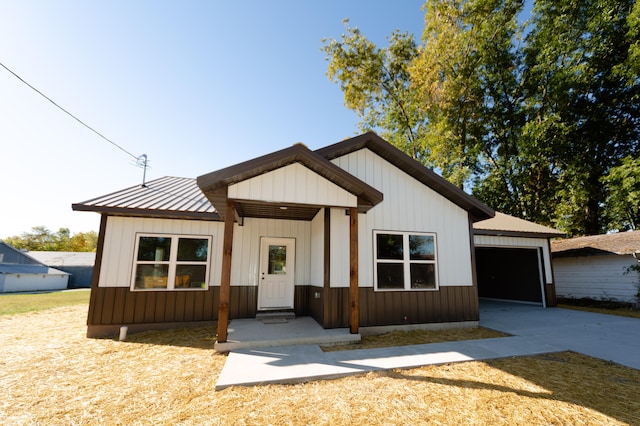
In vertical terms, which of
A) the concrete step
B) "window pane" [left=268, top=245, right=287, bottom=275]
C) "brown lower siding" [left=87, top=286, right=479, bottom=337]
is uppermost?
"window pane" [left=268, top=245, right=287, bottom=275]

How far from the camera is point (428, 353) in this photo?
514 centimetres

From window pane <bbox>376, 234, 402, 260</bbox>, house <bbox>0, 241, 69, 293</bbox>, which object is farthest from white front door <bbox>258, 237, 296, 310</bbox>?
house <bbox>0, 241, 69, 293</bbox>

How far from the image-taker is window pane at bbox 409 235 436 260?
7.38 meters

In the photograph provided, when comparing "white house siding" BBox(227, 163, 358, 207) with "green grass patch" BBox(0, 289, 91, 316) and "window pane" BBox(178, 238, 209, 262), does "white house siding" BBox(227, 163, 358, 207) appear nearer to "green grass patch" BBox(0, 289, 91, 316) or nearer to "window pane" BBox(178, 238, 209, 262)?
"window pane" BBox(178, 238, 209, 262)

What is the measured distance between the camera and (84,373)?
434 centimetres

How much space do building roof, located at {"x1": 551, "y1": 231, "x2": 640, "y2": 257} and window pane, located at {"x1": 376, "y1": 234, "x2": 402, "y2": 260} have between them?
10342 millimetres

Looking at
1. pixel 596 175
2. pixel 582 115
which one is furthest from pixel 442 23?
pixel 596 175

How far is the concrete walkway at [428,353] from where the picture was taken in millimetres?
4160

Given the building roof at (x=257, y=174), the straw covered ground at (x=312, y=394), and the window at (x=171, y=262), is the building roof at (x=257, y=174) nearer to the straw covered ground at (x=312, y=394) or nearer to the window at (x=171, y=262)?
the window at (x=171, y=262)

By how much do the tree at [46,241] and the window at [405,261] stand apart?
66.4 metres

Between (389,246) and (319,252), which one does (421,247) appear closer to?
(389,246)

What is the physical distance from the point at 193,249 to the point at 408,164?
603 centimetres

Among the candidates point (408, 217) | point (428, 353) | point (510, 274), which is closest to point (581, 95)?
point (510, 274)

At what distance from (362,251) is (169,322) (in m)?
5.04
